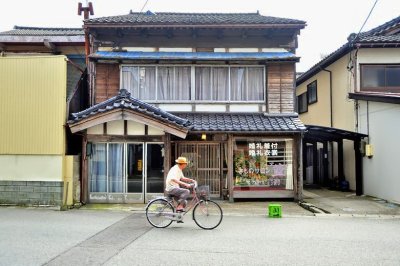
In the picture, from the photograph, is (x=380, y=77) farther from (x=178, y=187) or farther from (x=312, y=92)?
(x=178, y=187)

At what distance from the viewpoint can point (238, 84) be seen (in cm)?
1619

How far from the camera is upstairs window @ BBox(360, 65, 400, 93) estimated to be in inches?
703

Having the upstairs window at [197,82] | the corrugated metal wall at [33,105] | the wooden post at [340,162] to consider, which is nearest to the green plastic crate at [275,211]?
the upstairs window at [197,82]

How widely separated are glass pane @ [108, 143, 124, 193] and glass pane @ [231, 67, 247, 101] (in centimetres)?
505

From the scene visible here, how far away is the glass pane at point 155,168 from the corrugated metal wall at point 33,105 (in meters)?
3.13

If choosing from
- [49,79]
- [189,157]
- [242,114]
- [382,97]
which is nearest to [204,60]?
[242,114]

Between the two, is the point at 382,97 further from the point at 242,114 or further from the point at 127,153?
the point at 127,153

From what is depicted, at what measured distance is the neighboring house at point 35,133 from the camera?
13.5 meters

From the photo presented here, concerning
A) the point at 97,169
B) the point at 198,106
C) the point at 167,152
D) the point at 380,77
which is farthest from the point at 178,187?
the point at 380,77

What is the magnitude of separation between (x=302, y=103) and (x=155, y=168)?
1482cm

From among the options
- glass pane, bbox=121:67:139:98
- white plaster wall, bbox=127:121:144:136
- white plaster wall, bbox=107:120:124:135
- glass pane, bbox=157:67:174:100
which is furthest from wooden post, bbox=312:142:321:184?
white plaster wall, bbox=107:120:124:135

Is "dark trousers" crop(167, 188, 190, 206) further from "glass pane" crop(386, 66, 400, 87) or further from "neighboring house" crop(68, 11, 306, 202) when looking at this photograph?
"glass pane" crop(386, 66, 400, 87)

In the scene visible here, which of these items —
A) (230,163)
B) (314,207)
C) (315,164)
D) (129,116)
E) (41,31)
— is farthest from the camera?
(315,164)

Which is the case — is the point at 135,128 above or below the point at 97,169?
above
